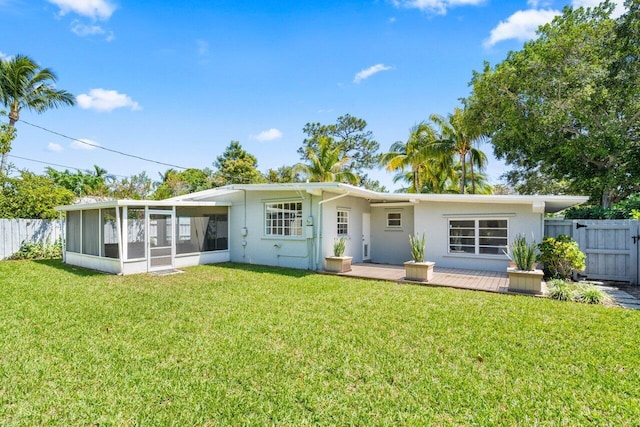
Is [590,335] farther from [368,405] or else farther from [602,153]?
[602,153]

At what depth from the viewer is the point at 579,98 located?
15.1 metres

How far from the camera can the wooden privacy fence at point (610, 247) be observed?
9.41 metres

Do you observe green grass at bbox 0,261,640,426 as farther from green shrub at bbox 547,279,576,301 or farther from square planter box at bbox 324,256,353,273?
square planter box at bbox 324,256,353,273

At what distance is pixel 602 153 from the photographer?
15352mm

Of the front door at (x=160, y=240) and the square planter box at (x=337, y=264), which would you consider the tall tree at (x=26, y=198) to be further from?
the square planter box at (x=337, y=264)

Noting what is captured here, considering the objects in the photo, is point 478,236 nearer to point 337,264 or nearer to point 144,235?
point 337,264

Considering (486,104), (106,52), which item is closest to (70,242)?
(106,52)

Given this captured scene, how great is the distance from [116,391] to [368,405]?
2.61 meters

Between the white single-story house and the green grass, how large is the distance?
393cm

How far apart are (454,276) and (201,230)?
30.2 ft

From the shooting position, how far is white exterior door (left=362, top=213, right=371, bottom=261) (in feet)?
46.1

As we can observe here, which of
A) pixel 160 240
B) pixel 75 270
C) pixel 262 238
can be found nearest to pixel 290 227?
pixel 262 238

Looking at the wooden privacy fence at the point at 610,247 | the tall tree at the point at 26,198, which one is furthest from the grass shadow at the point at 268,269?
the tall tree at the point at 26,198

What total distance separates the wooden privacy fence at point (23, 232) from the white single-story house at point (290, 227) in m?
2.63
